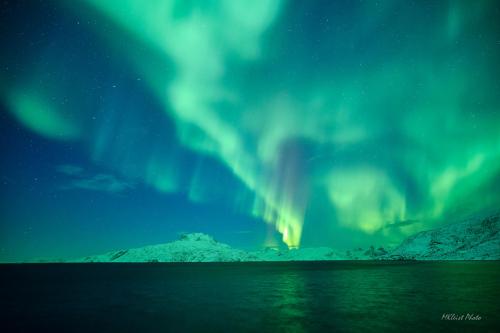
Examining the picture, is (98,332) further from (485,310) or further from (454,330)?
(485,310)

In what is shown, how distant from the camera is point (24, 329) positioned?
34500 mm

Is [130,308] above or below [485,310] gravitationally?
below

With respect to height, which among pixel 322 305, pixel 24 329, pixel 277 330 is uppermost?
pixel 322 305

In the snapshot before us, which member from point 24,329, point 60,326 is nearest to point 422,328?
point 60,326

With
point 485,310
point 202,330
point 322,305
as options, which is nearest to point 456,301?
point 485,310

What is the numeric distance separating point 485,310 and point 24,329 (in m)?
53.0

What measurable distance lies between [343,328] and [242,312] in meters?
15.2

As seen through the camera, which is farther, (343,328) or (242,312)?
(242,312)

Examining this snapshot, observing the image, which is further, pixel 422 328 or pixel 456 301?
pixel 456 301

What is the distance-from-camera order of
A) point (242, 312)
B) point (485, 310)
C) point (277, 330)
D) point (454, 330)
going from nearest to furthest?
1. point (454, 330)
2. point (277, 330)
3. point (485, 310)
4. point (242, 312)

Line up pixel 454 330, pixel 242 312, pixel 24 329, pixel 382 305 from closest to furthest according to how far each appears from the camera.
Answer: pixel 454 330, pixel 24 329, pixel 242 312, pixel 382 305

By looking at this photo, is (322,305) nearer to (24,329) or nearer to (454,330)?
(454,330)

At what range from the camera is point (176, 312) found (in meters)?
43.7

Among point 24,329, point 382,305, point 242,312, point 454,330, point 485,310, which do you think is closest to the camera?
point 454,330
